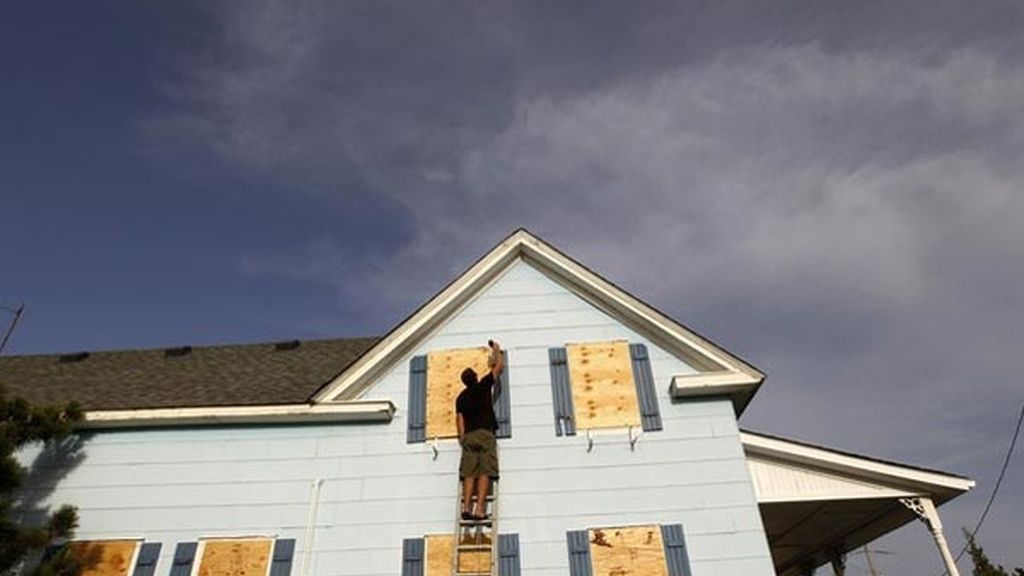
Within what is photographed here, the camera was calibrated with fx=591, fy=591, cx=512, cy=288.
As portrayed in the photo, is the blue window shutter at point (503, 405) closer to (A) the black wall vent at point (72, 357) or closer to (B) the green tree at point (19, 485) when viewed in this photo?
(B) the green tree at point (19, 485)

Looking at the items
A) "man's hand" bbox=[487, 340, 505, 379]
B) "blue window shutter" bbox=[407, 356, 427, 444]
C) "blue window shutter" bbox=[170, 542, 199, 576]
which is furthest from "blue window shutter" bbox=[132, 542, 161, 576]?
"man's hand" bbox=[487, 340, 505, 379]

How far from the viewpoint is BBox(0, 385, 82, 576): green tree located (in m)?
8.35

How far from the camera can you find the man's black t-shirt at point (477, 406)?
31.9ft

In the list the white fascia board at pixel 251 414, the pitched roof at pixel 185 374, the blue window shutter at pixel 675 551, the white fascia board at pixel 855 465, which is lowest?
the blue window shutter at pixel 675 551

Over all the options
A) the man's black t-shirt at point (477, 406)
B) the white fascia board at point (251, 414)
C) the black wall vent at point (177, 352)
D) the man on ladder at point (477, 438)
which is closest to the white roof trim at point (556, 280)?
the white fascia board at point (251, 414)

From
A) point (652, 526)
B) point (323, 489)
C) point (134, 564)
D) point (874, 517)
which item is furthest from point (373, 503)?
point (874, 517)

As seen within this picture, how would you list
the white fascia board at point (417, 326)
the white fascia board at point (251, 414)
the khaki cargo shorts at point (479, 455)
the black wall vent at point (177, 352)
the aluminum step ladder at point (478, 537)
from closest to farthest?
the aluminum step ladder at point (478, 537) → the khaki cargo shorts at point (479, 455) → the white fascia board at point (251, 414) → the white fascia board at point (417, 326) → the black wall vent at point (177, 352)

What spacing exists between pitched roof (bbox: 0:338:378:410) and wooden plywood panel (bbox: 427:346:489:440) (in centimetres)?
217

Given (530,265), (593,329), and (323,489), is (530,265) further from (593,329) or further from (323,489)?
(323,489)

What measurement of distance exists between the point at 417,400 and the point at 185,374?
6332 mm

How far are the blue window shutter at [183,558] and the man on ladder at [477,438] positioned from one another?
438cm

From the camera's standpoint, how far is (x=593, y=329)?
1123cm

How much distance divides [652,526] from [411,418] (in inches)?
172

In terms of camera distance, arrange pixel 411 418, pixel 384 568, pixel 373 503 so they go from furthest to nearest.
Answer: pixel 411 418
pixel 373 503
pixel 384 568
